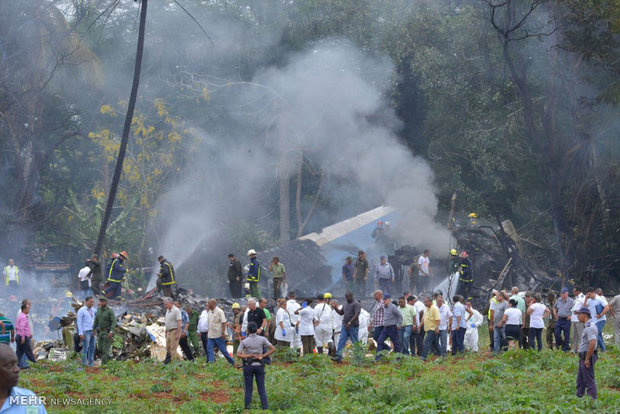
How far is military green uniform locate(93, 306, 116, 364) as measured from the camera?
48.2ft

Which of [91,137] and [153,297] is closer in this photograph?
[153,297]

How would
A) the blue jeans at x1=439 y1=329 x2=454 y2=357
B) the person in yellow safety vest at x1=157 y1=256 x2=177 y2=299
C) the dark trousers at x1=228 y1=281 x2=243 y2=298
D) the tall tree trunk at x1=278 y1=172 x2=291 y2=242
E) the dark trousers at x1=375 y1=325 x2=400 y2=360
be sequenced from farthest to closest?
the tall tree trunk at x1=278 y1=172 x2=291 y2=242, the dark trousers at x1=228 y1=281 x2=243 y2=298, the person in yellow safety vest at x1=157 y1=256 x2=177 y2=299, the blue jeans at x1=439 y1=329 x2=454 y2=357, the dark trousers at x1=375 y1=325 x2=400 y2=360

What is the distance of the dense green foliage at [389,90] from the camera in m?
25.0

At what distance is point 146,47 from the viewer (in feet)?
122

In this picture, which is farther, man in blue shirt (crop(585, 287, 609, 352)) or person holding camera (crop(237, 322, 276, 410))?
man in blue shirt (crop(585, 287, 609, 352))

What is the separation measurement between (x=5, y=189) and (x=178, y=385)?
22.3 meters

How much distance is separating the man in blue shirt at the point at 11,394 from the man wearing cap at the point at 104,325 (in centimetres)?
1058


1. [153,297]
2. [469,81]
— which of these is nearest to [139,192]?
[153,297]

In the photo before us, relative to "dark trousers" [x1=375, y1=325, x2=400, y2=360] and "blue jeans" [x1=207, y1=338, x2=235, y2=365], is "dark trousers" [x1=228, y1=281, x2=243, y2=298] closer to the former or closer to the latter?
"blue jeans" [x1=207, y1=338, x2=235, y2=365]

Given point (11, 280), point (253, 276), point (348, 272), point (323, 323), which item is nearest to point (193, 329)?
point (323, 323)

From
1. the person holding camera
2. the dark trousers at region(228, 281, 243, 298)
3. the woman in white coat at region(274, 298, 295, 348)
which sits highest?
the dark trousers at region(228, 281, 243, 298)

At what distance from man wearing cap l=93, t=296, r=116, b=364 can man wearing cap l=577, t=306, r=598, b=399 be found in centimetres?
835

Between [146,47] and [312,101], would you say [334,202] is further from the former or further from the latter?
[146,47]

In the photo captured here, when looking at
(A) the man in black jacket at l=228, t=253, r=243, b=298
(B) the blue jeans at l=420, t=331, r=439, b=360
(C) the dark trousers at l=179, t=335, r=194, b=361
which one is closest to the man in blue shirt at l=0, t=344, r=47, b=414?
(C) the dark trousers at l=179, t=335, r=194, b=361
